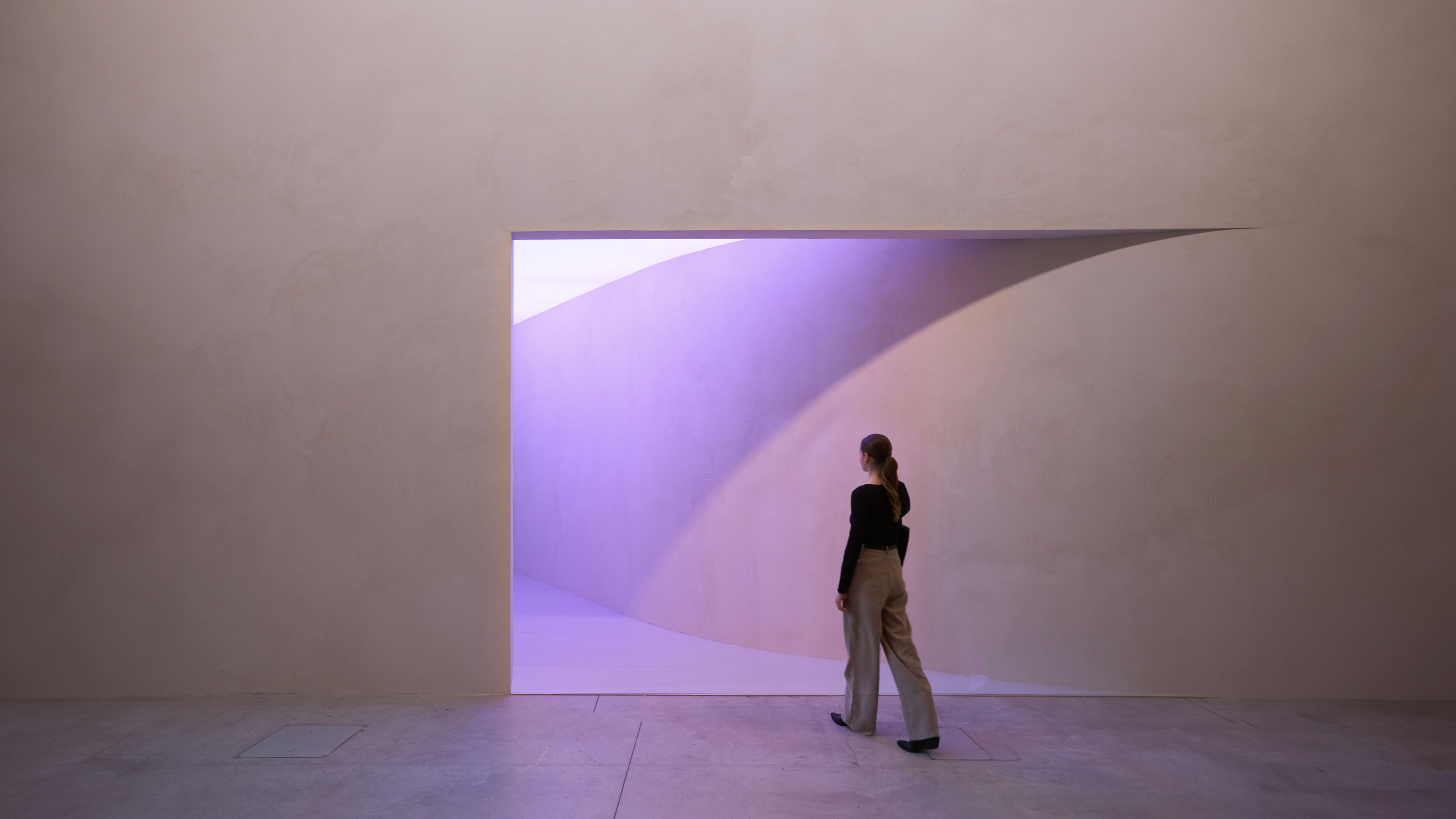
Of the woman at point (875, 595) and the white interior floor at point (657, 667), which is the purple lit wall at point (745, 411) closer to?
the white interior floor at point (657, 667)

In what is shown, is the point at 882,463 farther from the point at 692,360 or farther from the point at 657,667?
the point at 692,360

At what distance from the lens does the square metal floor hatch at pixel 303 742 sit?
3941 mm

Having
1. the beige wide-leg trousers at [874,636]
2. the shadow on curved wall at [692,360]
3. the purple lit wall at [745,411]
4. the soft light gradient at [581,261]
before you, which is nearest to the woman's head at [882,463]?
the beige wide-leg trousers at [874,636]

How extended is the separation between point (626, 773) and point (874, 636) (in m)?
1.28

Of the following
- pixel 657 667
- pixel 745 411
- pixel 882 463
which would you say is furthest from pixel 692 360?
pixel 882 463

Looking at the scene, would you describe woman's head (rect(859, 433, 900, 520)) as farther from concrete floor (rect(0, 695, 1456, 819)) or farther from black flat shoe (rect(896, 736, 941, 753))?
concrete floor (rect(0, 695, 1456, 819))

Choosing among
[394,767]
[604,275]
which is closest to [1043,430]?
[394,767]

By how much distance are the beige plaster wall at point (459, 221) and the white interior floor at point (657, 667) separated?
708 mm

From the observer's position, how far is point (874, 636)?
166 inches

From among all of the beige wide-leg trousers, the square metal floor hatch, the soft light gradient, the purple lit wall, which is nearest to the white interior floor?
the purple lit wall

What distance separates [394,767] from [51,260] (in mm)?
3412

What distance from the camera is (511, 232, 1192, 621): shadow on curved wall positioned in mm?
5727

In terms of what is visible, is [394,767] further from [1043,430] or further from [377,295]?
Answer: [1043,430]

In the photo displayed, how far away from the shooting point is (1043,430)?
5180mm
